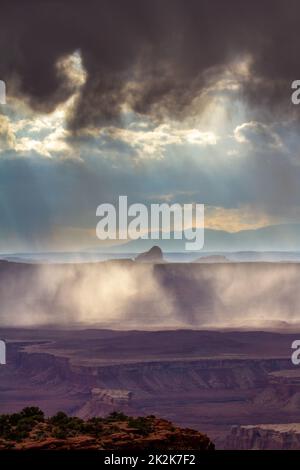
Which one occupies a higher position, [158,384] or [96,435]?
[158,384]

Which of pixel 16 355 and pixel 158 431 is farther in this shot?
pixel 16 355

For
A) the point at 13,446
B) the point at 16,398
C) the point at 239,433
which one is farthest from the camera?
the point at 16,398

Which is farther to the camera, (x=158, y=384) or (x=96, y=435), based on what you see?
(x=158, y=384)

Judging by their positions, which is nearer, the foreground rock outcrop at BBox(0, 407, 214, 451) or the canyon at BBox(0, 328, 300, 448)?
the foreground rock outcrop at BBox(0, 407, 214, 451)

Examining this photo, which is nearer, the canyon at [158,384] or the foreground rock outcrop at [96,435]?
the foreground rock outcrop at [96,435]

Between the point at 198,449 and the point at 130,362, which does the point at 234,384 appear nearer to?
the point at 130,362
